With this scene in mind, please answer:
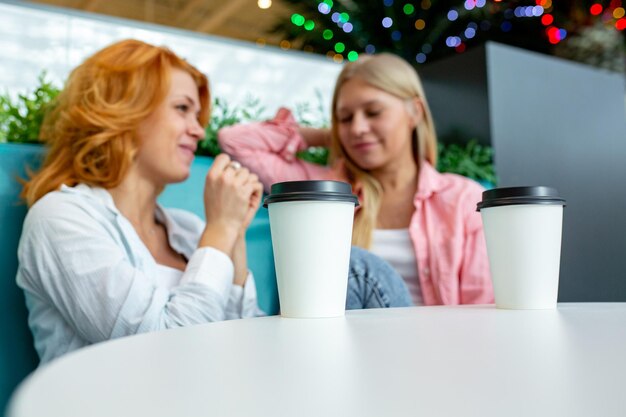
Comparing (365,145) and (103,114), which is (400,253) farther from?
(103,114)

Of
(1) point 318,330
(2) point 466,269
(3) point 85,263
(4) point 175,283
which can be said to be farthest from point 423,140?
(1) point 318,330

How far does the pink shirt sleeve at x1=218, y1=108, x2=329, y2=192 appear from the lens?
173cm

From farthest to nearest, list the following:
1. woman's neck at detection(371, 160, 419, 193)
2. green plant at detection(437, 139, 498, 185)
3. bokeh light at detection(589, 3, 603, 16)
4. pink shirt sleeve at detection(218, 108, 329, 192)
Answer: bokeh light at detection(589, 3, 603, 16) < green plant at detection(437, 139, 498, 185) < woman's neck at detection(371, 160, 419, 193) < pink shirt sleeve at detection(218, 108, 329, 192)

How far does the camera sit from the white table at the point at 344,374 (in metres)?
0.25

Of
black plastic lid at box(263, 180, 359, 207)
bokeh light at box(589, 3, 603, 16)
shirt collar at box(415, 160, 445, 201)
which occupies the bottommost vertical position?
black plastic lid at box(263, 180, 359, 207)

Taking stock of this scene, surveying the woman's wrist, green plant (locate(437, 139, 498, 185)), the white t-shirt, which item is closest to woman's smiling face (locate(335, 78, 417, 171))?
the white t-shirt

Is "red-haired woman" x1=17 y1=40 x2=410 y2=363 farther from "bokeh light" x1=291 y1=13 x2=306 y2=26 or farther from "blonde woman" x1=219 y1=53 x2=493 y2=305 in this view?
"bokeh light" x1=291 y1=13 x2=306 y2=26

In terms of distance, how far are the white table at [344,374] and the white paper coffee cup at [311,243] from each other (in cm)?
14

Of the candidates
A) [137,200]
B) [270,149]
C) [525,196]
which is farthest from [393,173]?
[525,196]

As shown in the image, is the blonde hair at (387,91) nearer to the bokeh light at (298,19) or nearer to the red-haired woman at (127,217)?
the red-haired woman at (127,217)

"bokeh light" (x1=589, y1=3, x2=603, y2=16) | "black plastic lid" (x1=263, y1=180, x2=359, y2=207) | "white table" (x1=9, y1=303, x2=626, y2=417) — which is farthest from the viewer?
"bokeh light" (x1=589, y1=3, x2=603, y2=16)

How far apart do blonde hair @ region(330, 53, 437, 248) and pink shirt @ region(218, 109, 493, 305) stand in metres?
0.07

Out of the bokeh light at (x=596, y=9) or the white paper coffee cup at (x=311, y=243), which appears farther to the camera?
the bokeh light at (x=596, y=9)

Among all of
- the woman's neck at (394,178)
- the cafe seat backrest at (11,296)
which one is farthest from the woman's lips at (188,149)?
the woman's neck at (394,178)
